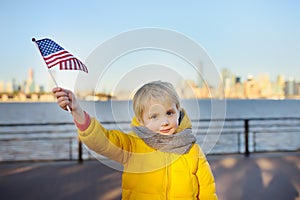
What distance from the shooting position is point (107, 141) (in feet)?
4.50

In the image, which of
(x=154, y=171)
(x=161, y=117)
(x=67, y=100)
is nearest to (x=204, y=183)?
(x=154, y=171)

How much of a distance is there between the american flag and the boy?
0.26 metres

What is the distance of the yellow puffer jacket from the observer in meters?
1.43

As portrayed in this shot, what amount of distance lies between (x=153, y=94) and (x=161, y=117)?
0.30ft

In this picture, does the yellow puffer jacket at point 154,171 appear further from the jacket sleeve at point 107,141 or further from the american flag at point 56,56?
the american flag at point 56,56

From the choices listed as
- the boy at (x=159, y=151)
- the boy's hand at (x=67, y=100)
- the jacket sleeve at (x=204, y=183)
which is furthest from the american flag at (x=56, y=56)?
the jacket sleeve at (x=204, y=183)

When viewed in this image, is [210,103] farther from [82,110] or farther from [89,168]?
[89,168]

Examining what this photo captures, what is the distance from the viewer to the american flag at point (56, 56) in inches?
48.8

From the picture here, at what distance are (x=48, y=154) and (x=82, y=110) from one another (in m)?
14.3

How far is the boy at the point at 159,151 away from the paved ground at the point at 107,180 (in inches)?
94.4

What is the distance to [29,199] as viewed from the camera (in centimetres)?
369

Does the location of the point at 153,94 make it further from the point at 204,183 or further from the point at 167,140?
the point at 204,183

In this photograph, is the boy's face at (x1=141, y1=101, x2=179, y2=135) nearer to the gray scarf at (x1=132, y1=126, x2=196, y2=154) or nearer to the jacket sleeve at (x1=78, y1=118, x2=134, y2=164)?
the gray scarf at (x1=132, y1=126, x2=196, y2=154)

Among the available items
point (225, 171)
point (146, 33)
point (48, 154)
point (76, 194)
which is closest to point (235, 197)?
point (225, 171)
